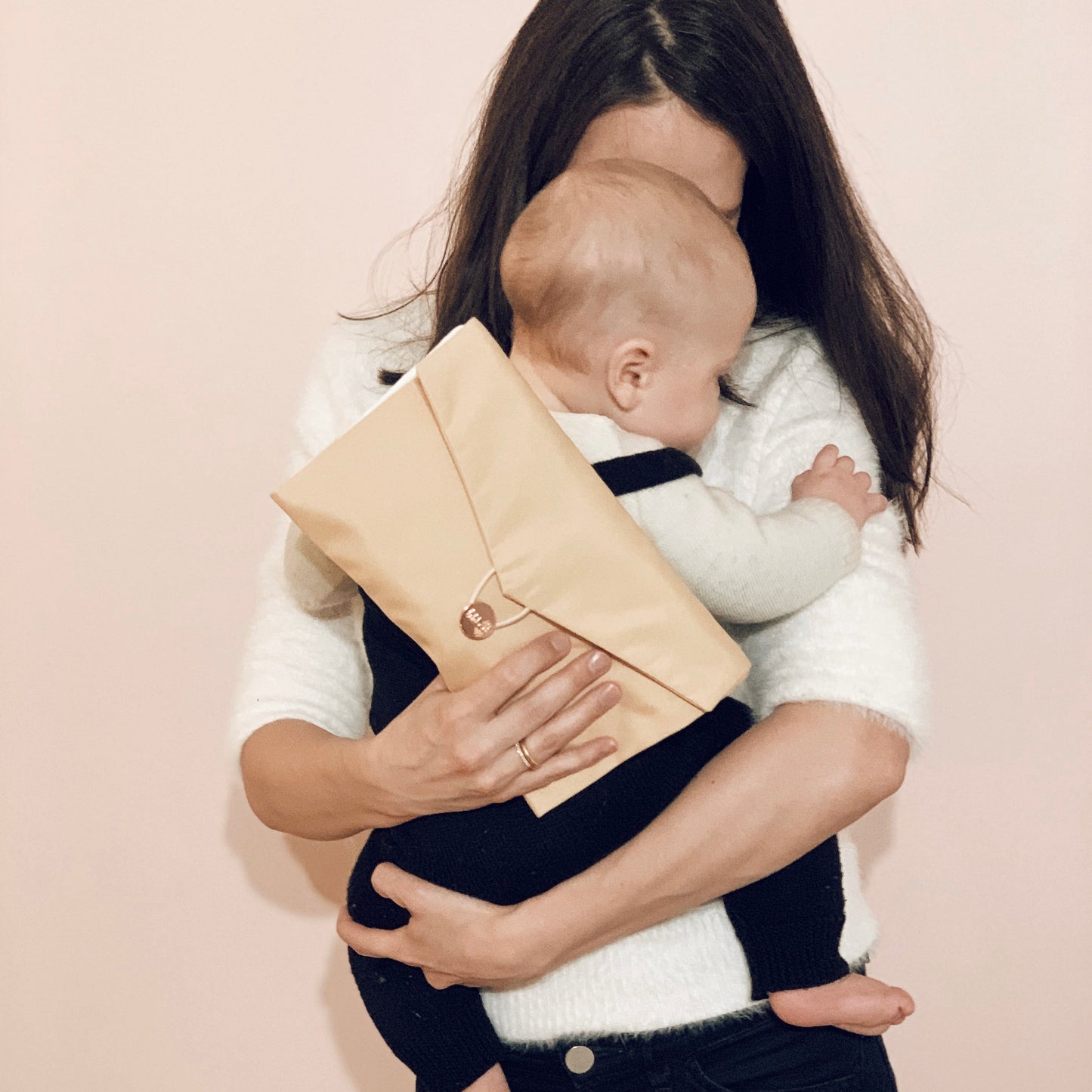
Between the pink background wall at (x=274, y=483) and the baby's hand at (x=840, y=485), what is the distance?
2.43 feet

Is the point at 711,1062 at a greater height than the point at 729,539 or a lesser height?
lesser

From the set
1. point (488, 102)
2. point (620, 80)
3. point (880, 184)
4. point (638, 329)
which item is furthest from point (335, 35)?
point (638, 329)

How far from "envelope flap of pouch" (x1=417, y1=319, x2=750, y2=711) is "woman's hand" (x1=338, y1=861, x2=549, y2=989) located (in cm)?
26

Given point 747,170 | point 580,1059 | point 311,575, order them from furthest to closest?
1. point 747,170
2. point 311,575
3. point 580,1059

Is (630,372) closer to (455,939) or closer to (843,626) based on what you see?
(843,626)

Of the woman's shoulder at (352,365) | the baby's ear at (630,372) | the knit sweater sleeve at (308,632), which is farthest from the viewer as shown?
the woman's shoulder at (352,365)

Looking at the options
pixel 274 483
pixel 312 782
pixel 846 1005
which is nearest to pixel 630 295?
pixel 312 782

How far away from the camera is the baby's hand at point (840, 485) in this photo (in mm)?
1132

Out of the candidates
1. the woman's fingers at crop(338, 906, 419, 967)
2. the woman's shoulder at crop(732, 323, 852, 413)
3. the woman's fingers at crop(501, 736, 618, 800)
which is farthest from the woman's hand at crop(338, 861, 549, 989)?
the woman's shoulder at crop(732, 323, 852, 413)

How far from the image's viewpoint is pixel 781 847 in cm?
105

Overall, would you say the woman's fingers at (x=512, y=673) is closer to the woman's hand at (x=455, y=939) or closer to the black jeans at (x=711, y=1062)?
the woman's hand at (x=455, y=939)

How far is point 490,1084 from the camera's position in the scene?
1112 millimetres

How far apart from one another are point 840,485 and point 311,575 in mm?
519

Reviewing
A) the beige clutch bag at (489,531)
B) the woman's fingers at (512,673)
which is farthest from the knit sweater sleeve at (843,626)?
the woman's fingers at (512,673)
